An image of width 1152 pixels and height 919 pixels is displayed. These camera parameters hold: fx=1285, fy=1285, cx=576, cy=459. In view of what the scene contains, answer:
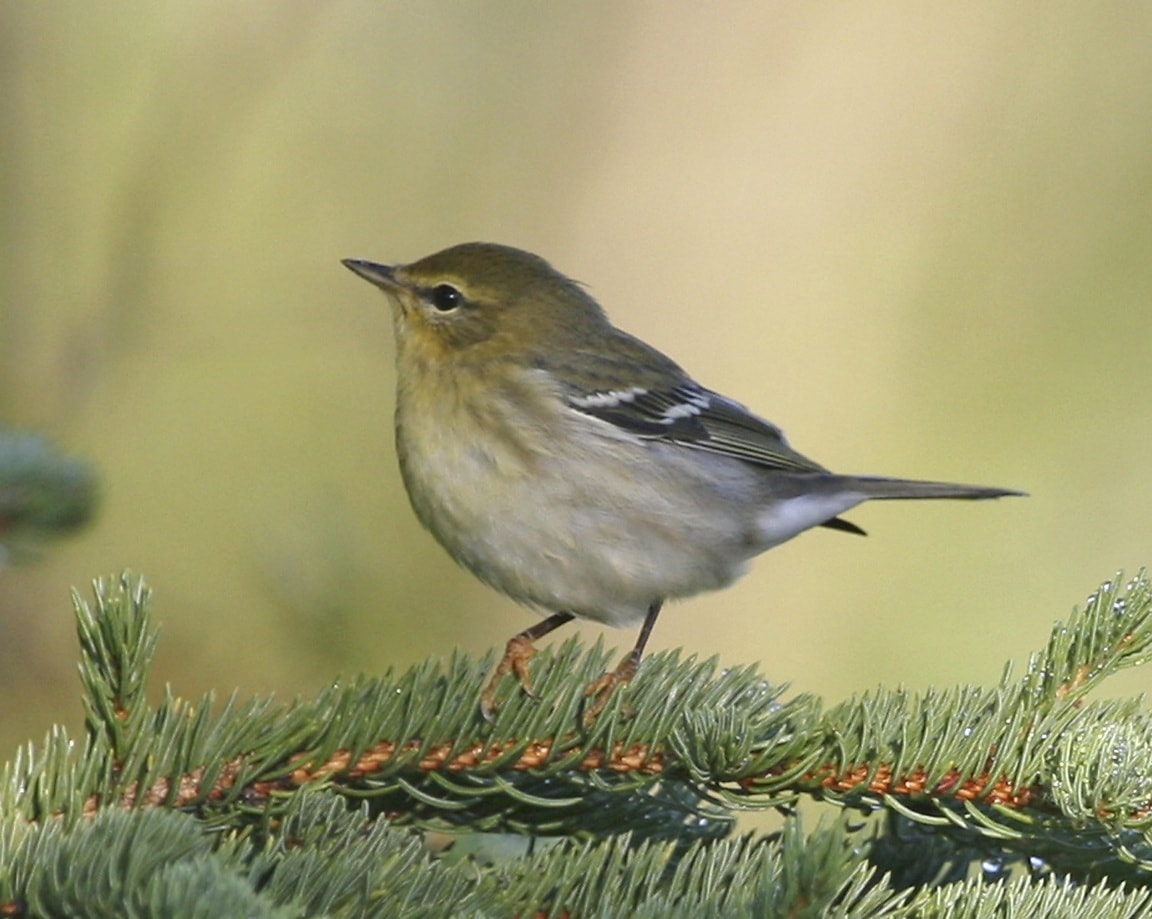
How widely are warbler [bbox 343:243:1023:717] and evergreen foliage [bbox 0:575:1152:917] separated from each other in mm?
774

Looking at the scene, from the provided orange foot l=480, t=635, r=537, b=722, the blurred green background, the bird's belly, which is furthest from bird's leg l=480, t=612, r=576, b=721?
the blurred green background

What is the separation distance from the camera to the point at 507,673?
7.70ft

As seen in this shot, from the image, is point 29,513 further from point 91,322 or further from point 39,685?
point 91,322

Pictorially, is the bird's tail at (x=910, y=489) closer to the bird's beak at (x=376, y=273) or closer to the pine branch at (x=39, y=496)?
the bird's beak at (x=376, y=273)

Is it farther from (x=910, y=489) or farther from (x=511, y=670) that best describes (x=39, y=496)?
(x=910, y=489)

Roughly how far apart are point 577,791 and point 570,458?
4.78 feet

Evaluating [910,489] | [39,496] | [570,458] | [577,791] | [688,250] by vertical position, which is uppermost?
[688,250]

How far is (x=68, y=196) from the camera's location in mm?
6230

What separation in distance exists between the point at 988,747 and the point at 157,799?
4.23 ft

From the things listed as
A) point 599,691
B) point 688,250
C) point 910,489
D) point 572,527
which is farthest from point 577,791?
point 688,250

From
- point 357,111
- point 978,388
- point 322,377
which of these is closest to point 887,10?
point 978,388

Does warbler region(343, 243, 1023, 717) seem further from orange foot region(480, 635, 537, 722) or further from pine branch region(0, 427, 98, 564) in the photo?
pine branch region(0, 427, 98, 564)

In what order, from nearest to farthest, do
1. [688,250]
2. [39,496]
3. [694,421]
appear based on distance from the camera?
Result: 1. [39,496]
2. [694,421]
3. [688,250]

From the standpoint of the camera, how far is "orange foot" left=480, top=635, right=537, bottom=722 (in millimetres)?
2221
